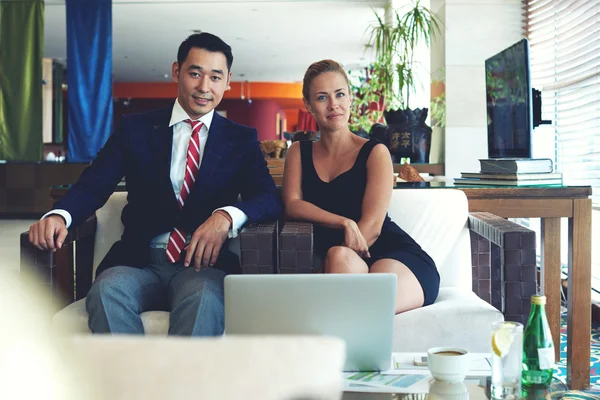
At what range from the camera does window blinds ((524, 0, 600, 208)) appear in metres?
3.85

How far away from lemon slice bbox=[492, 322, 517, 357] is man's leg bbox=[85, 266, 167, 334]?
1.08m

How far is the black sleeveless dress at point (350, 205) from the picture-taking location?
2.27 m

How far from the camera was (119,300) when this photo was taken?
1935 millimetres

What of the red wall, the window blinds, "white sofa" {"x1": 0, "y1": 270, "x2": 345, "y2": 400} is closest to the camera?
"white sofa" {"x1": 0, "y1": 270, "x2": 345, "y2": 400}

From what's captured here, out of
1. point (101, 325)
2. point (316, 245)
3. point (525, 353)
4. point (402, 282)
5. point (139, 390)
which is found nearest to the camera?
point (139, 390)

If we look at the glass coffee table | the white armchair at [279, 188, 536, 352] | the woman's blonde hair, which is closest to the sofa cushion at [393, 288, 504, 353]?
the white armchair at [279, 188, 536, 352]

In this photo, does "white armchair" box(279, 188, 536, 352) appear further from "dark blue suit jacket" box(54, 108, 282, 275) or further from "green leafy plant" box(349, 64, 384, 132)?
"green leafy plant" box(349, 64, 384, 132)

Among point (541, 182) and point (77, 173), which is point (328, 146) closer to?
point (541, 182)

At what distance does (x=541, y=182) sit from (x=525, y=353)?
1385 mm

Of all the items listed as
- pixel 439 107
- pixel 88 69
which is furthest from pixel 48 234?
pixel 88 69

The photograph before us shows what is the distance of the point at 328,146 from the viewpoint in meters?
2.44

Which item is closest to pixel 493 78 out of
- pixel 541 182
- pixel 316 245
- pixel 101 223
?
pixel 541 182

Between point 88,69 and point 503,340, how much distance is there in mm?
8229

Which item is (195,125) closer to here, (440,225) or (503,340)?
(440,225)
